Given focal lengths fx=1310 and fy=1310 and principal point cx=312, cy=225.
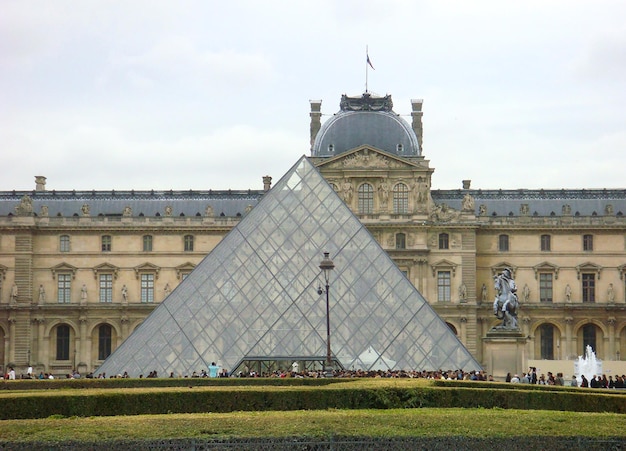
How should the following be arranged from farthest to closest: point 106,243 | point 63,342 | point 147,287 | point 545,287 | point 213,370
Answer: point 106,243
point 147,287
point 63,342
point 545,287
point 213,370

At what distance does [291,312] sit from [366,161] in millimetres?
24978

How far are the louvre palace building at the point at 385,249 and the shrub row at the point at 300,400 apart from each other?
37.3m

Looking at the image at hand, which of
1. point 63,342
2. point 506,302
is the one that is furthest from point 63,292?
point 506,302

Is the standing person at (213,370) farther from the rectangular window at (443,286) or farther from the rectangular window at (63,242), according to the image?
the rectangular window at (63,242)

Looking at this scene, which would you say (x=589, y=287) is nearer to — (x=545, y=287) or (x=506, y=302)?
(x=545, y=287)

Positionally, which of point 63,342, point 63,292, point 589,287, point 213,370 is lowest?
point 213,370

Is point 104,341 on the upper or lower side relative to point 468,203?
lower

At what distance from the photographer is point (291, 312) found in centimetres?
3475

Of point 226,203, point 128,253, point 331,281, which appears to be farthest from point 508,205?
point 331,281

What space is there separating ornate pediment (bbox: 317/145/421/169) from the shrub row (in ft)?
125

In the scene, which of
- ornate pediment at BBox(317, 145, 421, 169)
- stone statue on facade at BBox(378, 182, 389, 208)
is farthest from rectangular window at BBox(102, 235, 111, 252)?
stone statue on facade at BBox(378, 182, 389, 208)

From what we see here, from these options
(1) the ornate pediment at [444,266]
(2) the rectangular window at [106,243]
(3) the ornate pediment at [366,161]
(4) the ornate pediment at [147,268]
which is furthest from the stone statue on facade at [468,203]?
(2) the rectangular window at [106,243]

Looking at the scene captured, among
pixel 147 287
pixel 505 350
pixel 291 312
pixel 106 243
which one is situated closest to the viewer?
pixel 505 350

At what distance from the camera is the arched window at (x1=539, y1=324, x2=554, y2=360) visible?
5916 centimetres
